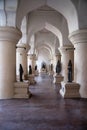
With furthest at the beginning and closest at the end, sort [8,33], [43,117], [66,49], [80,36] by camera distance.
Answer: [66,49] < [80,36] < [8,33] < [43,117]

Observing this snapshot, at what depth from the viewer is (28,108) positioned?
5.54m

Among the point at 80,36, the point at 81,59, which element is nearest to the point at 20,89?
the point at 81,59

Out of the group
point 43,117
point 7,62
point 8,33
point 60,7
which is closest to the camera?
point 43,117

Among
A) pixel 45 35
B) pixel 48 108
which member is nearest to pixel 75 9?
pixel 48 108

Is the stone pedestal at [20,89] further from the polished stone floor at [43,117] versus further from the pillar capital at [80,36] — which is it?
the pillar capital at [80,36]

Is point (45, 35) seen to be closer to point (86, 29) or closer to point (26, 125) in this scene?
point (86, 29)

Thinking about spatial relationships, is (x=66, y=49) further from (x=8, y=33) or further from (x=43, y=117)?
(x=43, y=117)

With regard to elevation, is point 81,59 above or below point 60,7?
below

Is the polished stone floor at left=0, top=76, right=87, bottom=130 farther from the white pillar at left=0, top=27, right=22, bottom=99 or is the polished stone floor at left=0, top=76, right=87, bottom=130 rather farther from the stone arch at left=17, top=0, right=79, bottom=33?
the stone arch at left=17, top=0, right=79, bottom=33

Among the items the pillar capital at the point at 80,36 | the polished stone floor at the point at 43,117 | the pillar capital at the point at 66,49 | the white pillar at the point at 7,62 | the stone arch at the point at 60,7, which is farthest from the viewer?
the pillar capital at the point at 66,49

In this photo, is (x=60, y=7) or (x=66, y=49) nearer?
(x=60, y=7)

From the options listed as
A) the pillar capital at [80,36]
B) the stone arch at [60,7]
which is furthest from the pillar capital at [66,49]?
the pillar capital at [80,36]

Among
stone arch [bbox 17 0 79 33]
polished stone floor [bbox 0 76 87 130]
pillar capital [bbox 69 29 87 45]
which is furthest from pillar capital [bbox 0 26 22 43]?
polished stone floor [bbox 0 76 87 130]

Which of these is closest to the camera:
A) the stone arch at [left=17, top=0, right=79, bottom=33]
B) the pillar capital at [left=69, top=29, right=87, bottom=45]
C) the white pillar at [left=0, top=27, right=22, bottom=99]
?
the white pillar at [left=0, top=27, right=22, bottom=99]
